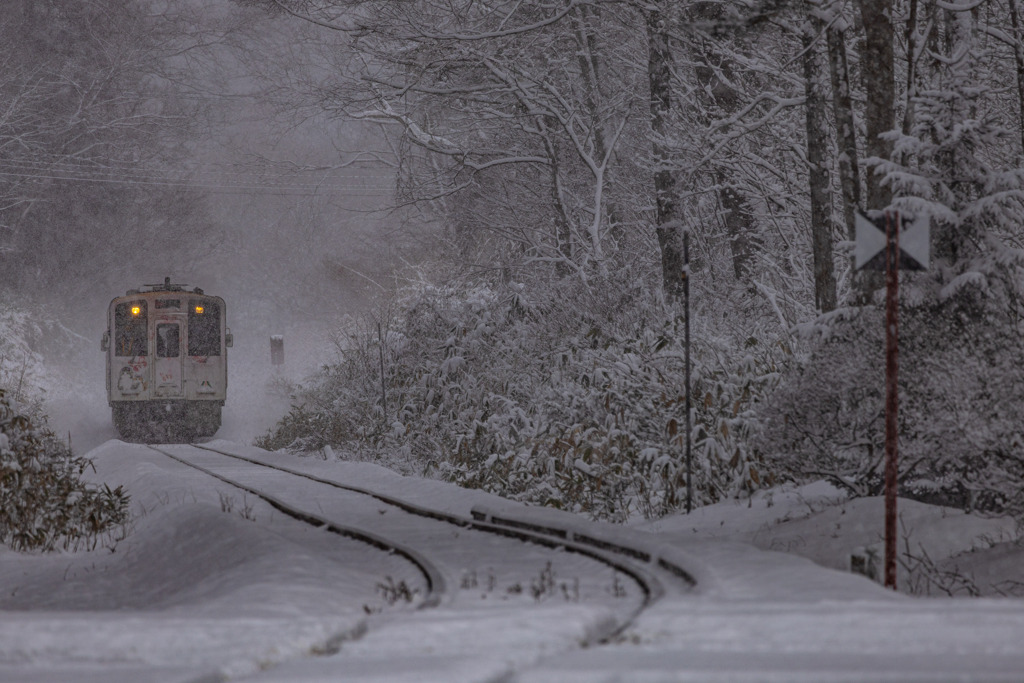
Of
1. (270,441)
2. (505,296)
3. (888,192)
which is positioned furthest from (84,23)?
(888,192)

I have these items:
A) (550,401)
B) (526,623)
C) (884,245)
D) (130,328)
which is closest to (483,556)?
(526,623)

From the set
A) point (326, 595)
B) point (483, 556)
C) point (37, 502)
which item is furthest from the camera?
point (37, 502)

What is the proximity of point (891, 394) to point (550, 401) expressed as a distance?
9562mm

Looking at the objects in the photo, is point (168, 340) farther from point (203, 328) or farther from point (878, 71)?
point (878, 71)

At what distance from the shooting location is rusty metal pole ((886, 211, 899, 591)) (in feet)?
23.6

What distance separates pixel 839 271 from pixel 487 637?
13.5 metres

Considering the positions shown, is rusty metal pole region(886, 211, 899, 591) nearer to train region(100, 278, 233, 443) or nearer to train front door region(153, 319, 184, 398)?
train region(100, 278, 233, 443)

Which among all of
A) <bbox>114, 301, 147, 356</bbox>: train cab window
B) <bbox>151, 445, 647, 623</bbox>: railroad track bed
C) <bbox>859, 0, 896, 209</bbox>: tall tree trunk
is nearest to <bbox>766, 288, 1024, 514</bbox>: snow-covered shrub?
<bbox>859, 0, 896, 209</bbox>: tall tree trunk

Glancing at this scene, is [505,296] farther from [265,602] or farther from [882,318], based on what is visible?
[265,602]

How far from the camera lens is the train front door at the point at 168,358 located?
26969 mm

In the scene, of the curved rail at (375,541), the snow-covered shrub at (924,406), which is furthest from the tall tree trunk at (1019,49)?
the curved rail at (375,541)

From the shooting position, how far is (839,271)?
18000mm

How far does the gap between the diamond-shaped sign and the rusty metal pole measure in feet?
0.35

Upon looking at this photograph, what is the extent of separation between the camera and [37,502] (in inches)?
509
